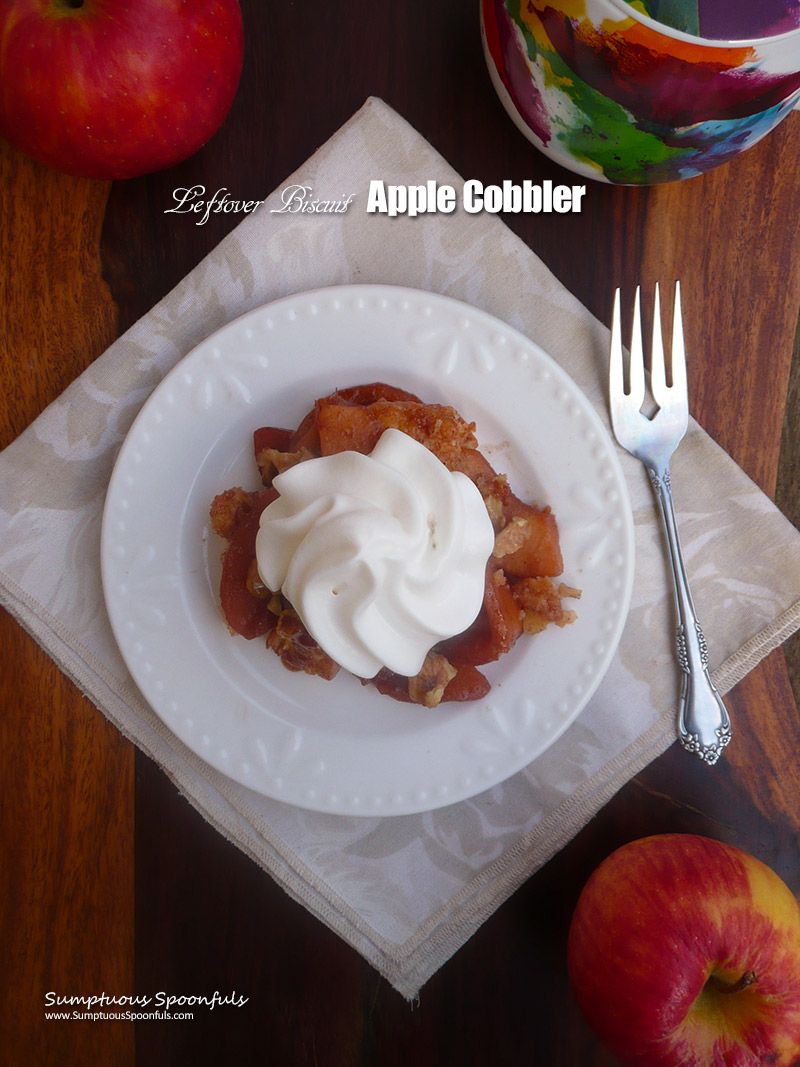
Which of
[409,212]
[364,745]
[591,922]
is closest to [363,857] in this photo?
[364,745]

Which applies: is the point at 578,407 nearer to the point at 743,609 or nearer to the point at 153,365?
the point at 743,609

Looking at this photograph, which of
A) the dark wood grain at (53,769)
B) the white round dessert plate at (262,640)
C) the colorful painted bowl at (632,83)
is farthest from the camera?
the dark wood grain at (53,769)

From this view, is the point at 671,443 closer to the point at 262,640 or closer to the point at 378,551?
the point at 378,551

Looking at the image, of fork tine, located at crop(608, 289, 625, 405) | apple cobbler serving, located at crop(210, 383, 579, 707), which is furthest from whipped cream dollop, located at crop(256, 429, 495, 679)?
fork tine, located at crop(608, 289, 625, 405)

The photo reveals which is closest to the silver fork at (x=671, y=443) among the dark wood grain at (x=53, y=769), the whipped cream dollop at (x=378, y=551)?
the whipped cream dollop at (x=378, y=551)

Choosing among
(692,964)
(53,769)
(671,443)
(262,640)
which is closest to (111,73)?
(262,640)

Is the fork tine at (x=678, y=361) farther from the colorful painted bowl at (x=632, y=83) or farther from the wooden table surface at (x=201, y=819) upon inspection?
the colorful painted bowl at (x=632, y=83)

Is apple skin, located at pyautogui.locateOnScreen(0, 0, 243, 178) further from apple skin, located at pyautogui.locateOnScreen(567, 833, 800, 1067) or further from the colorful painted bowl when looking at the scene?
apple skin, located at pyautogui.locateOnScreen(567, 833, 800, 1067)
